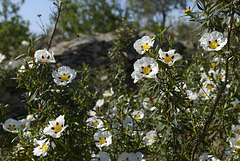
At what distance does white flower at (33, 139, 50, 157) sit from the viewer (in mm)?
2129

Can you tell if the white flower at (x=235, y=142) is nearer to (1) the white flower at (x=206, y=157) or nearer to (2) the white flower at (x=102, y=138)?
(1) the white flower at (x=206, y=157)

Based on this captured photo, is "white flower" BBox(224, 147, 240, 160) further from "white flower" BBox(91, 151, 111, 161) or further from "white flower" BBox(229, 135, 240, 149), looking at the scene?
"white flower" BBox(91, 151, 111, 161)

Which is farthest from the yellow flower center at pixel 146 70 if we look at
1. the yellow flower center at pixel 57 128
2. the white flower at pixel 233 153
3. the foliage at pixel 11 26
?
the foliage at pixel 11 26

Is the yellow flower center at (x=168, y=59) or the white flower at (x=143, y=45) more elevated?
the white flower at (x=143, y=45)

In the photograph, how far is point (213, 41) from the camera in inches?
80.0

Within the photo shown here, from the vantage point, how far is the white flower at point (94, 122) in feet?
8.36

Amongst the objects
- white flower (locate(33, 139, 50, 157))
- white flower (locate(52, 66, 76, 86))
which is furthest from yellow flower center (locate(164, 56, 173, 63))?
white flower (locate(33, 139, 50, 157))

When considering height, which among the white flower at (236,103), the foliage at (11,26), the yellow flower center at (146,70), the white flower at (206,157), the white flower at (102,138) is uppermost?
the foliage at (11,26)

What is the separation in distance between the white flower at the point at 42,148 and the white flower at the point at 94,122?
1.56 ft

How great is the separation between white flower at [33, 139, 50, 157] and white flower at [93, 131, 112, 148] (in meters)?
0.50

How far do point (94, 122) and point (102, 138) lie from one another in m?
0.19

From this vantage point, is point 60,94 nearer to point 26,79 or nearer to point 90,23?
point 26,79

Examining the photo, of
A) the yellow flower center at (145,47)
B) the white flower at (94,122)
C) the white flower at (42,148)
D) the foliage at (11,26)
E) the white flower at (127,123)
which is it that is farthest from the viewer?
the foliage at (11,26)

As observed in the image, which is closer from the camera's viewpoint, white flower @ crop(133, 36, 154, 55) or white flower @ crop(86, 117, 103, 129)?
white flower @ crop(133, 36, 154, 55)
